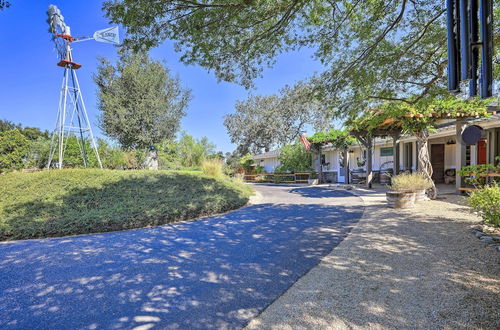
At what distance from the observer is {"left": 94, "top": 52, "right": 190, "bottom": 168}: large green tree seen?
44.7 ft

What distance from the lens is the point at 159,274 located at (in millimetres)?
3045

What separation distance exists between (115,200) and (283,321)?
6.04m

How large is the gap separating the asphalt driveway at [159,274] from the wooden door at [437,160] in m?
10.5

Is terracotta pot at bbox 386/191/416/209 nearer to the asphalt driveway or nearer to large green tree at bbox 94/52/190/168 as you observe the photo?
the asphalt driveway

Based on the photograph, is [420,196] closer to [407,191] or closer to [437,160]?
[407,191]

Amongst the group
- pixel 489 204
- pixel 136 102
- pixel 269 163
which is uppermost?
pixel 136 102

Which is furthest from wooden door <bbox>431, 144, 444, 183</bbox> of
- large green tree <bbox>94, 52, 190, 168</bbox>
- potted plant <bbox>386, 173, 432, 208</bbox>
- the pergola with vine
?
large green tree <bbox>94, 52, 190, 168</bbox>

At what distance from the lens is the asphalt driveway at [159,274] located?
219 centimetres

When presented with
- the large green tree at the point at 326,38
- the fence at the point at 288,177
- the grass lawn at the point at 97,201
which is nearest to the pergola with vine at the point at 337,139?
the fence at the point at 288,177

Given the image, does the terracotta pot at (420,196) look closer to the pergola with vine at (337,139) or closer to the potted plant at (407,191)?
the potted plant at (407,191)

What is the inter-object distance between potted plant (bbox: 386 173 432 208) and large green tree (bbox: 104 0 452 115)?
239 cm

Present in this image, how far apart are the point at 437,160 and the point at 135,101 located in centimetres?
1674

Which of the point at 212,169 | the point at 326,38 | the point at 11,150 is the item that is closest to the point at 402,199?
the point at 326,38

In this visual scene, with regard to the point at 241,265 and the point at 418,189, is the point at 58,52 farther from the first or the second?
the point at 418,189
